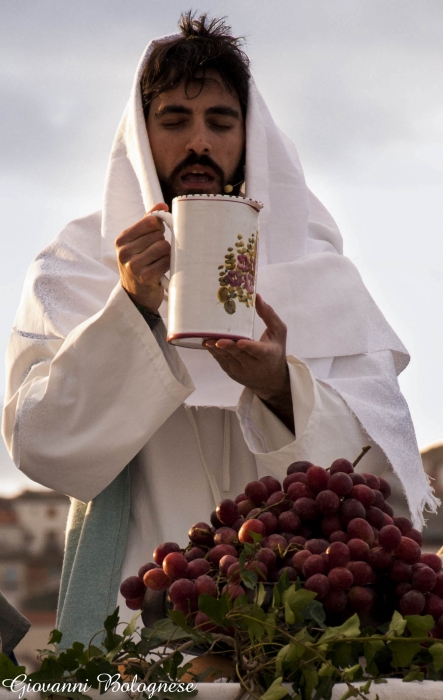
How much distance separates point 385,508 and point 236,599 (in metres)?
0.33

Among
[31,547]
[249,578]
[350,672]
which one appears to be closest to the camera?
[350,672]

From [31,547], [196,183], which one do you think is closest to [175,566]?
[196,183]

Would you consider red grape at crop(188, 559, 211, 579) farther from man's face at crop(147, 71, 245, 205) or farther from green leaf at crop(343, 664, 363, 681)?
man's face at crop(147, 71, 245, 205)

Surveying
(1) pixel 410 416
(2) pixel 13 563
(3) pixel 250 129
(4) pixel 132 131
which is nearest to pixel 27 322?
(4) pixel 132 131

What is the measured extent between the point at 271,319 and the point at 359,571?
89cm

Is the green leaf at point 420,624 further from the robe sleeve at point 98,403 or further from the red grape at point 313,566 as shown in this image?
Answer: the robe sleeve at point 98,403

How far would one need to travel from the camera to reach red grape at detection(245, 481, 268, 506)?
1.26m

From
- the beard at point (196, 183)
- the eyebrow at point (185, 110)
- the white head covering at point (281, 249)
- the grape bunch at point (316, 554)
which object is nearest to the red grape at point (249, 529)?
the grape bunch at point (316, 554)

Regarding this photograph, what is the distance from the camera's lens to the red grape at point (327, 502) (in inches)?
46.5

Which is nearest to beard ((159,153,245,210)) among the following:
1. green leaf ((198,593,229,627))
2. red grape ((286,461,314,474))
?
red grape ((286,461,314,474))

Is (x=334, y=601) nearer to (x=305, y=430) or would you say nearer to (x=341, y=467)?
(x=341, y=467)

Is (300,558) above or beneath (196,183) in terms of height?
beneath

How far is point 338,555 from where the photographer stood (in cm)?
110

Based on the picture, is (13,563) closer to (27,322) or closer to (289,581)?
(27,322)
